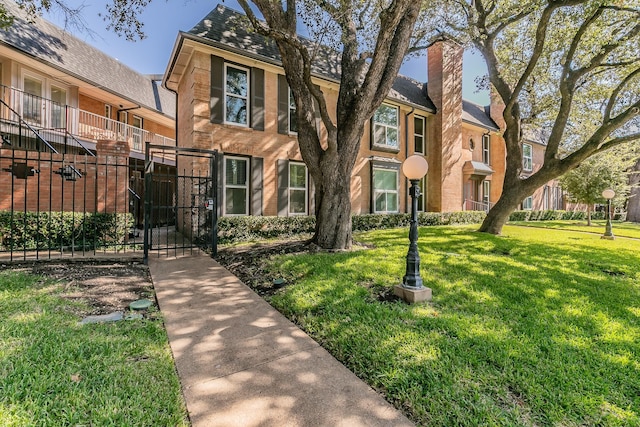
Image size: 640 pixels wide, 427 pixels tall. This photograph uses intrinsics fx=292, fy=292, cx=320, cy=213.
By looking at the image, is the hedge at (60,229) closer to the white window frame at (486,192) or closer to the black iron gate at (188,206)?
the black iron gate at (188,206)

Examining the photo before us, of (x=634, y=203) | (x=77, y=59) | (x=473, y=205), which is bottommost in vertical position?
(x=473, y=205)

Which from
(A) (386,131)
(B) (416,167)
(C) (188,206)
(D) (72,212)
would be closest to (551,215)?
(A) (386,131)

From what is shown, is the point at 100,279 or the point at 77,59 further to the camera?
the point at 77,59

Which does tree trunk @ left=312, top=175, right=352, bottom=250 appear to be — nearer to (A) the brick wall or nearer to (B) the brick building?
(B) the brick building

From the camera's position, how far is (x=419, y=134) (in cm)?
1578

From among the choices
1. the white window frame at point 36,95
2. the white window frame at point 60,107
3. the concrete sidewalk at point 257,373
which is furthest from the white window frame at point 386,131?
the white window frame at point 36,95

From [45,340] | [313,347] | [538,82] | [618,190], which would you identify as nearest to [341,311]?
[313,347]

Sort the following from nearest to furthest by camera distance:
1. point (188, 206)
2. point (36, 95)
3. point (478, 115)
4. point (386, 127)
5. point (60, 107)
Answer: point (188, 206) < point (36, 95) < point (60, 107) < point (386, 127) < point (478, 115)

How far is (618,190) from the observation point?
17.1m

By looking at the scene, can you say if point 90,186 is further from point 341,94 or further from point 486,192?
point 486,192

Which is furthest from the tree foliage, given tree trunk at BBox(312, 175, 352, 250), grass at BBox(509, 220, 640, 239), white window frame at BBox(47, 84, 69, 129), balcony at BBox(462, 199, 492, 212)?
white window frame at BBox(47, 84, 69, 129)

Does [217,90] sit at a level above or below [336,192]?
above

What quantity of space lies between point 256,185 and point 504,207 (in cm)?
894

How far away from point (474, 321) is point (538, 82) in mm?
14747
